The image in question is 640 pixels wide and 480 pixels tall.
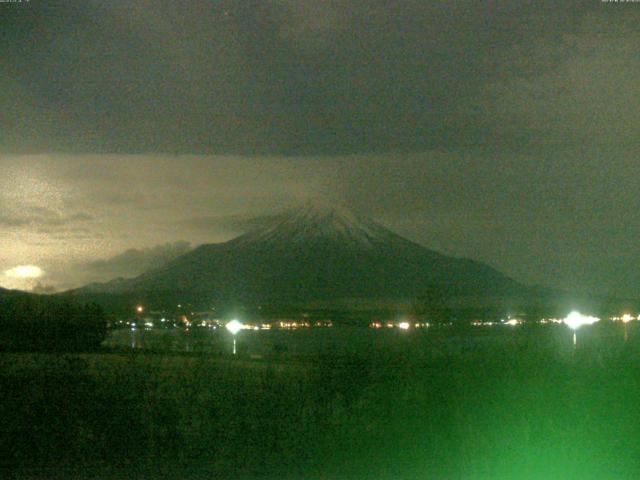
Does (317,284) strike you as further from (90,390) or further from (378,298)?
(90,390)

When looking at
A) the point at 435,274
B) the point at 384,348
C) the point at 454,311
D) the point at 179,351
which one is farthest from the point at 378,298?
the point at 384,348

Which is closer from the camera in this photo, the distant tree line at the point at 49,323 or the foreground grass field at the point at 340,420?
the foreground grass field at the point at 340,420

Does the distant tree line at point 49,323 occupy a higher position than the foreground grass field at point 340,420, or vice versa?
the distant tree line at point 49,323

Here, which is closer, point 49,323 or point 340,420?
point 340,420

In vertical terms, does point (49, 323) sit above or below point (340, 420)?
above

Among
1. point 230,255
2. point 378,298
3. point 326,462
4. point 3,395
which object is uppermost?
point 230,255
